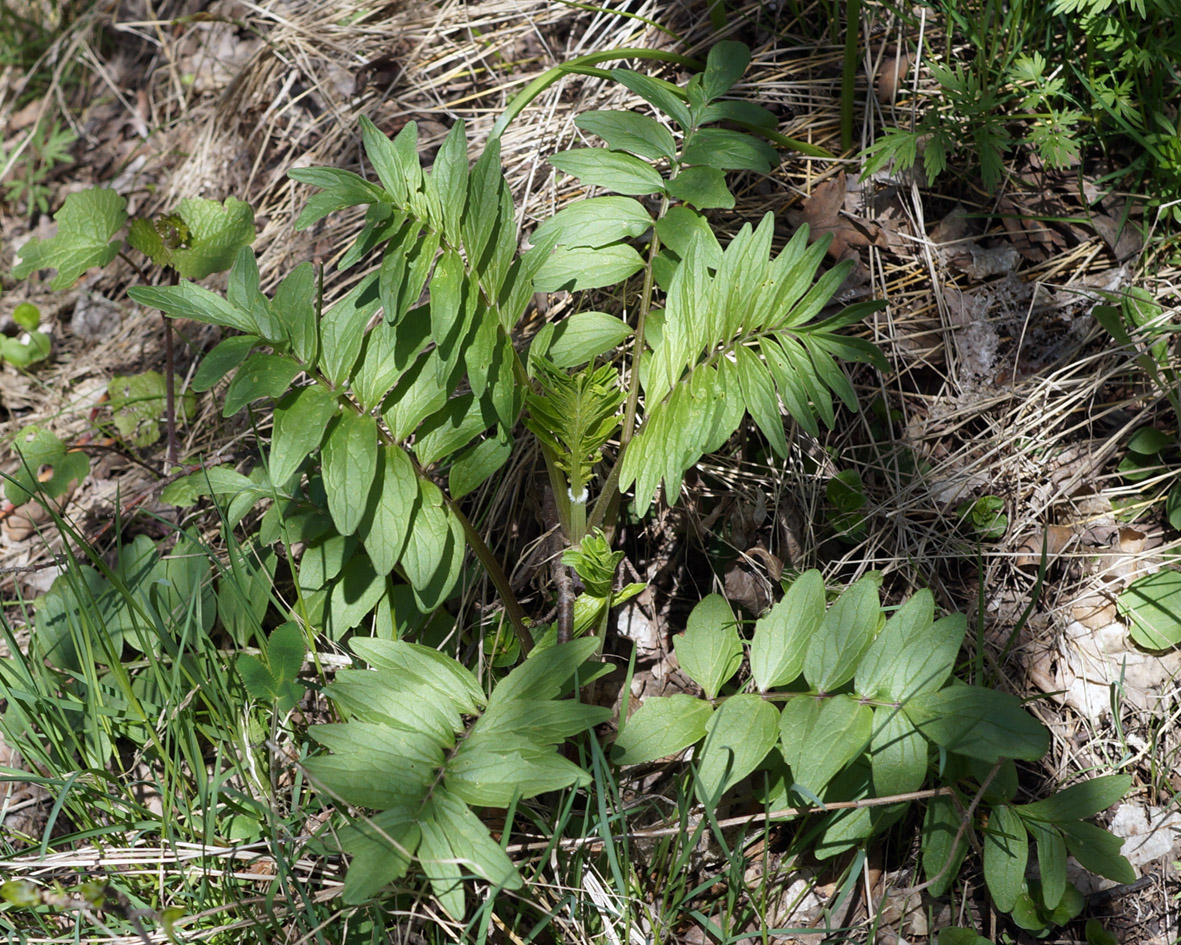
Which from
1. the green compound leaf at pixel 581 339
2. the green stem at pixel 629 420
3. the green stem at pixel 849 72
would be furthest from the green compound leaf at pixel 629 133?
the green stem at pixel 849 72

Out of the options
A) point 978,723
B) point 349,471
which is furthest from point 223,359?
point 978,723

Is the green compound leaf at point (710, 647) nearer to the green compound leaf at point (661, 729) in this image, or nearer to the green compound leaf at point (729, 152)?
the green compound leaf at point (661, 729)

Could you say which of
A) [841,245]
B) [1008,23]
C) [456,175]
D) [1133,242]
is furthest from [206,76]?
[1133,242]

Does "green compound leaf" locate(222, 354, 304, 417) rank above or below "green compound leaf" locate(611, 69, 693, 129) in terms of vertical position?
below

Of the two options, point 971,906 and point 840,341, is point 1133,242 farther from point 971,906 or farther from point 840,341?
point 971,906

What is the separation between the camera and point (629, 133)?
2.13m

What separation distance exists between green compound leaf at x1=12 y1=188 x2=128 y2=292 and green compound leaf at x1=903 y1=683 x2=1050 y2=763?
2.40 metres

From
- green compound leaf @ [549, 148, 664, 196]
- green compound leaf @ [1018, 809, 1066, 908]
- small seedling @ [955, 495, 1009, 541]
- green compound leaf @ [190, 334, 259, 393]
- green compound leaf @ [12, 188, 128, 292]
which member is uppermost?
green compound leaf @ [12, 188, 128, 292]

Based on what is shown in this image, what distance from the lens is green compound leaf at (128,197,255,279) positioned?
8.30 ft

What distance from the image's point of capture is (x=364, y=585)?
6.95 ft

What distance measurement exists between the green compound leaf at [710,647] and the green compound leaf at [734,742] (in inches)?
3.7

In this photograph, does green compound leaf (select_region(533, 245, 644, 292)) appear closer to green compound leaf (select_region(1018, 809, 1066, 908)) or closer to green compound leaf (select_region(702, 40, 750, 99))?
green compound leaf (select_region(702, 40, 750, 99))

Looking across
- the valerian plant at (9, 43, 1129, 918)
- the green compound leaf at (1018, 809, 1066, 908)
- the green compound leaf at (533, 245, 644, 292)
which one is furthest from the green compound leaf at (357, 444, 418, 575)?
the green compound leaf at (1018, 809, 1066, 908)

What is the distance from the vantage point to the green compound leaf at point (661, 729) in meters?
1.75
